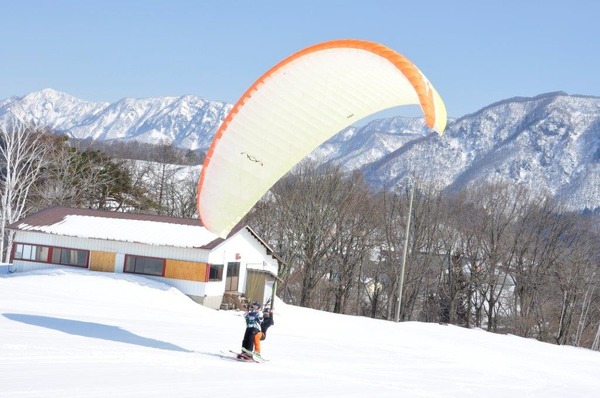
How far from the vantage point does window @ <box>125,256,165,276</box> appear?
2559 centimetres

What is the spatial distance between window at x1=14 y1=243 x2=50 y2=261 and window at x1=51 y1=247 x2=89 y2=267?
452 millimetres

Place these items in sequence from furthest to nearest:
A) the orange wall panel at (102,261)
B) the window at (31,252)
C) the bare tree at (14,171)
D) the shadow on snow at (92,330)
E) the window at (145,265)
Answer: the bare tree at (14,171)
the window at (31,252)
the orange wall panel at (102,261)
the window at (145,265)
the shadow on snow at (92,330)

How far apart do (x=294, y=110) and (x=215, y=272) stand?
1588 cm

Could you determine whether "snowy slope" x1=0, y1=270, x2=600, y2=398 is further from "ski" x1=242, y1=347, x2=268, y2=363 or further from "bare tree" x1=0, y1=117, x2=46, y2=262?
"bare tree" x1=0, y1=117, x2=46, y2=262

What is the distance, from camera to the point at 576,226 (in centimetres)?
5266

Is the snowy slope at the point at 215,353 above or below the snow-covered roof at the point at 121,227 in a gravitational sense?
below

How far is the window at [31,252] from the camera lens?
27.0 metres

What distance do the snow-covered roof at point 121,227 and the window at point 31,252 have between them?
731 millimetres

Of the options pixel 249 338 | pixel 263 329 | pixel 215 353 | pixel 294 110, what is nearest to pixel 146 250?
pixel 215 353

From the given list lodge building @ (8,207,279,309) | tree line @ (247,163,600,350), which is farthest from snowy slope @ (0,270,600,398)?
tree line @ (247,163,600,350)

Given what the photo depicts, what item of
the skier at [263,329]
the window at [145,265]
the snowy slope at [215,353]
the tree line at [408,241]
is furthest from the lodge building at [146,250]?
the tree line at [408,241]

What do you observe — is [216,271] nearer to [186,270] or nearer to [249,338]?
[186,270]

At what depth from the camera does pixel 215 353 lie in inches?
531

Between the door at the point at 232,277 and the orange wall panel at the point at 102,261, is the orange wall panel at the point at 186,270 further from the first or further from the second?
the orange wall panel at the point at 102,261
